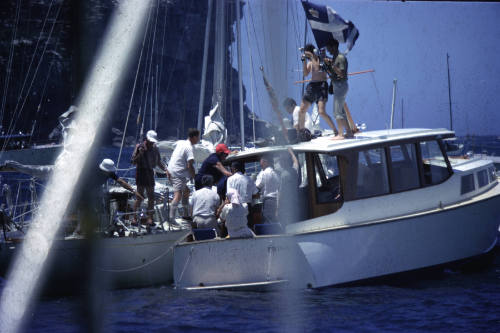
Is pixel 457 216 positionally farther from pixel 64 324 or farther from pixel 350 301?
pixel 64 324

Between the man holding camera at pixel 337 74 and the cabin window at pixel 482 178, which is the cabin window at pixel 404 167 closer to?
the man holding camera at pixel 337 74

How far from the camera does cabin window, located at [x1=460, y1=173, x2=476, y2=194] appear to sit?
400 inches

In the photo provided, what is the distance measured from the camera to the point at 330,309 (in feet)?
25.5

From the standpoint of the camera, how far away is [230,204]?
8523 mm

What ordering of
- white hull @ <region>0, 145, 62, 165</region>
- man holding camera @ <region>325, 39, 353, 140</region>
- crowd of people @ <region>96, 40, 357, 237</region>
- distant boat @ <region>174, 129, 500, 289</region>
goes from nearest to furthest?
crowd of people @ <region>96, 40, 357, 237</region> < man holding camera @ <region>325, 39, 353, 140</region> < distant boat @ <region>174, 129, 500, 289</region> < white hull @ <region>0, 145, 62, 165</region>

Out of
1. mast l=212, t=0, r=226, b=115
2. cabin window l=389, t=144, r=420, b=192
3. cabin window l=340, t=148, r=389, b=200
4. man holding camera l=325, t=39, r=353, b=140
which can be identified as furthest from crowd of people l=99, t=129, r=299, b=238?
mast l=212, t=0, r=226, b=115

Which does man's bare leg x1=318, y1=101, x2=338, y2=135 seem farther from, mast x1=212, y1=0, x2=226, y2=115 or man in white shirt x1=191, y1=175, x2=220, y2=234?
mast x1=212, y1=0, x2=226, y2=115

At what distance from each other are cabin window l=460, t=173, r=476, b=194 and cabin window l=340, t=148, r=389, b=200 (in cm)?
171

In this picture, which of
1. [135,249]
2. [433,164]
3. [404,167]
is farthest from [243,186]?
[433,164]

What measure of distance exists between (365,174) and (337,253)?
1386 mm

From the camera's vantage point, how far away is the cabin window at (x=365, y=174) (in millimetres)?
9148

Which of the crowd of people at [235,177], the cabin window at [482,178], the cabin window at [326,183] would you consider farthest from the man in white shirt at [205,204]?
the cabin window at [482,178]

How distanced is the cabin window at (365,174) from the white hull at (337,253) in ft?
1.78

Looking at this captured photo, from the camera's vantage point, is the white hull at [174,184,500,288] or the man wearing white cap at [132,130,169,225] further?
the man wearing white cap at [132,130,169,225]
